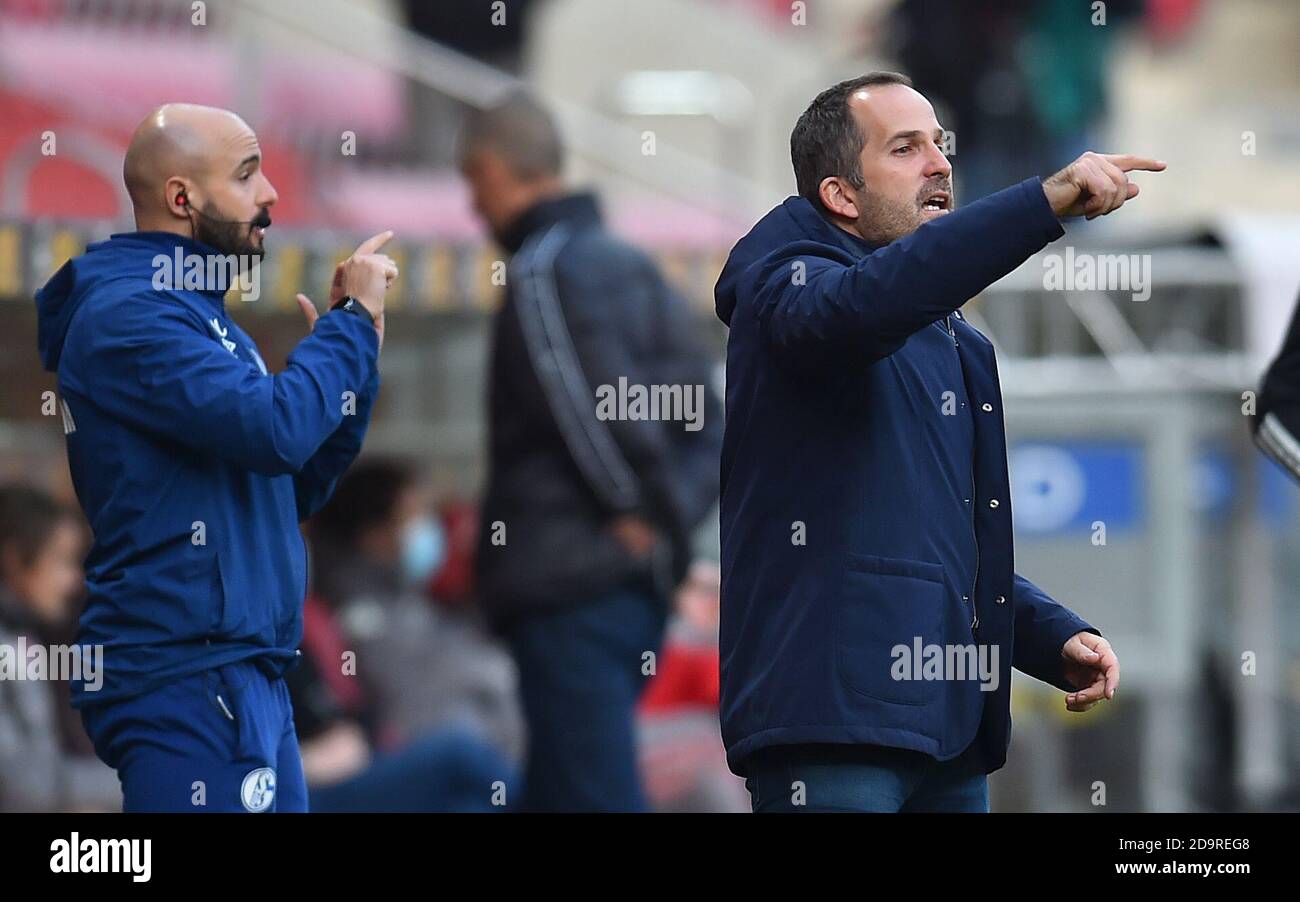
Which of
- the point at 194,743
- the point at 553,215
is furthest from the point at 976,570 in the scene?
the point at 553,215

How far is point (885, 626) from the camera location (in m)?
3.34

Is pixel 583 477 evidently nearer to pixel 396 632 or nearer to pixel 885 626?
pixel 396 632

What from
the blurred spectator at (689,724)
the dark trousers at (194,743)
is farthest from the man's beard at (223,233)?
the blurred spectator at (689,724)

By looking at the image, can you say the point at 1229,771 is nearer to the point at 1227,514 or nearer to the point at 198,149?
the point at 1227,514

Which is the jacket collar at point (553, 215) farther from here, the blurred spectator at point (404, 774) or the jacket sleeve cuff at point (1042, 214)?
the jacket sleeve cuff at point (1042, 214)

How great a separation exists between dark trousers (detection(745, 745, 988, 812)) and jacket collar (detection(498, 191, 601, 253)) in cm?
269

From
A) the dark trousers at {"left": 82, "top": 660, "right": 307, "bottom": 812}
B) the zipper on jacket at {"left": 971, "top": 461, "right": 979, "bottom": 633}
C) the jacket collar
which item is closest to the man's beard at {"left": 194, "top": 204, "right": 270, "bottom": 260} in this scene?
the dark trousers at {"left": 82, "top": 660, "right": 307, "bottom": 812}

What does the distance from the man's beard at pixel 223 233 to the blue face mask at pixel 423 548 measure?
181 inches

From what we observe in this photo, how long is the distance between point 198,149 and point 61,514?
3566 millimetres

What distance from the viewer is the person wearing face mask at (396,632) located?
7.60 metres

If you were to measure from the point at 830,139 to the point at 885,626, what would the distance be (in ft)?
2.47

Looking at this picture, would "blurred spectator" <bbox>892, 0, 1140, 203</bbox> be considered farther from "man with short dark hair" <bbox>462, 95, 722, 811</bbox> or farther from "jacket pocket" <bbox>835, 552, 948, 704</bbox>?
"jacket pocket" <bbox>835, 552, 948, 704</bbox>

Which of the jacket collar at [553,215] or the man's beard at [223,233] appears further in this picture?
the jacket collar at [553,215]

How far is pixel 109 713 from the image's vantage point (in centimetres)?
368
